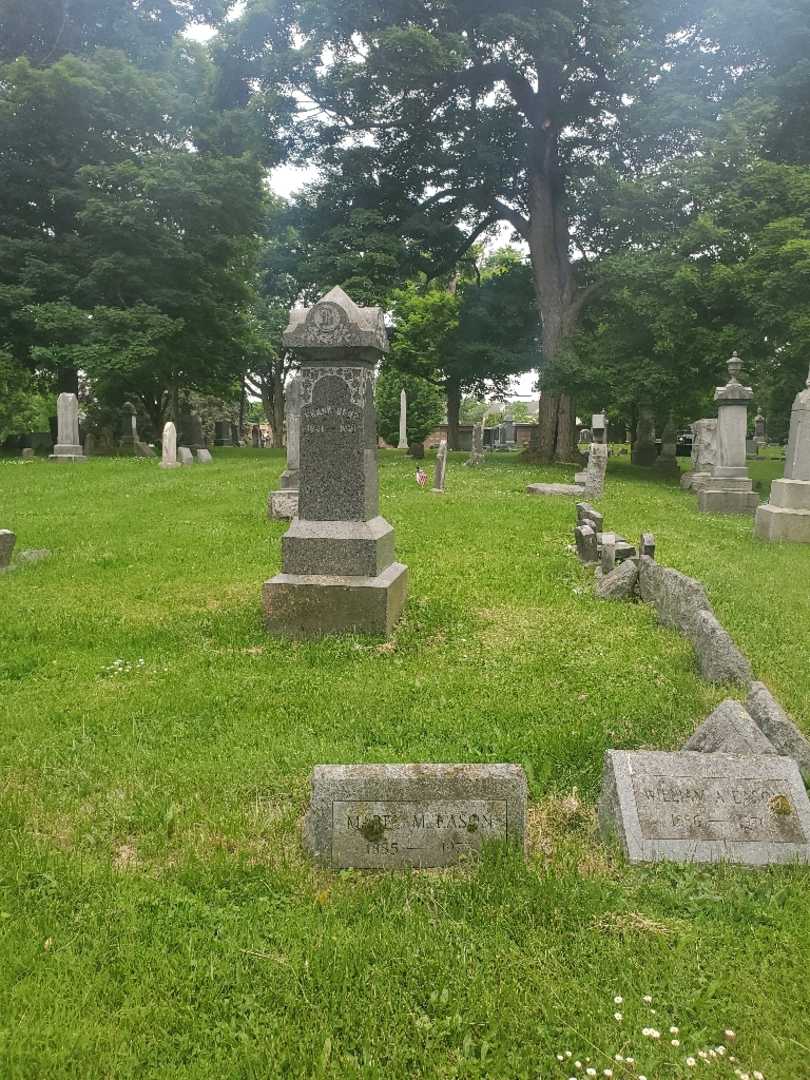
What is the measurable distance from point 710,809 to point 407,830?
1.34m

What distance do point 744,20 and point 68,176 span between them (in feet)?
79.4

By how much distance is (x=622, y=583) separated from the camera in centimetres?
759

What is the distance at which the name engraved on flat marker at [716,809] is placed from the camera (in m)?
3.26

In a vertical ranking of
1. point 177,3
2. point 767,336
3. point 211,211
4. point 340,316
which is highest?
point 177,3

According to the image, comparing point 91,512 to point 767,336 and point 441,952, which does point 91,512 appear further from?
point 767,336

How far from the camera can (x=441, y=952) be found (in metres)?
2.70

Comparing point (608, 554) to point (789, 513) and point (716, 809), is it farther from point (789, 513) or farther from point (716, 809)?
point (716, 809)

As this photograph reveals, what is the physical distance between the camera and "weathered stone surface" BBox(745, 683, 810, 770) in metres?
3.75

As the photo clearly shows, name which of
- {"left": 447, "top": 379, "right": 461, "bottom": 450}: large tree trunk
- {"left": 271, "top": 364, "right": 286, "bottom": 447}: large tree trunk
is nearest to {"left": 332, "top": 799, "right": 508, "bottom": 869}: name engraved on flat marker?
{"left": 447, "top": 379, "right": 461, "bottom": 450}: large tree trunk

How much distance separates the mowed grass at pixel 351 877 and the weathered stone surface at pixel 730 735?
0.53 meters

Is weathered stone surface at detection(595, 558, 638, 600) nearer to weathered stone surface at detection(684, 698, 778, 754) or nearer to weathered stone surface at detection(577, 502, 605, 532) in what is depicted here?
weathered stone surface at detection(577, 502, 605, 532)

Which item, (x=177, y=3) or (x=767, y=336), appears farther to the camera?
(x=177, y=3)

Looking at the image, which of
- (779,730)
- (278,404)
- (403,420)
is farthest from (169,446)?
(278,404)

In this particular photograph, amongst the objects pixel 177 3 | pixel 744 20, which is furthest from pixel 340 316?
pixel 177 3
